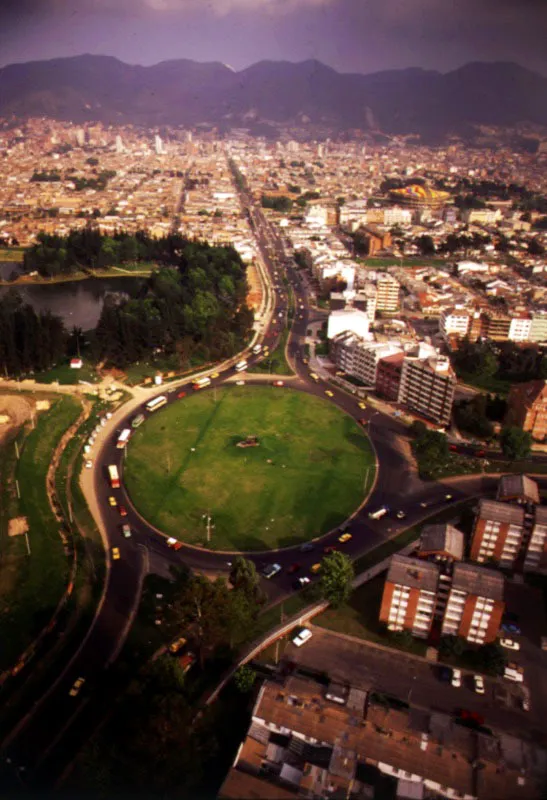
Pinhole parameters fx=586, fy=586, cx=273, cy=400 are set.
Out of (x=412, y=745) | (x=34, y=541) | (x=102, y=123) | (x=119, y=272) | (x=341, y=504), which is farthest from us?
(x=102, y=123)

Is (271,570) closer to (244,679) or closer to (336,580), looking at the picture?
(336,580)

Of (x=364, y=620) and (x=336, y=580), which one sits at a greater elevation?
(x=336, y=580)

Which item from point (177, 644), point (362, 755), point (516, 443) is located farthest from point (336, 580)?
point (516, 443)

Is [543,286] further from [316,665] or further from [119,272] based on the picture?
[316,665]

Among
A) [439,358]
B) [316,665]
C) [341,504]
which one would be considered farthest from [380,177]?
[316,665]

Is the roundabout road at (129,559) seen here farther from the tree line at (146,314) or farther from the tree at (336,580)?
the tree line at (146,314)
